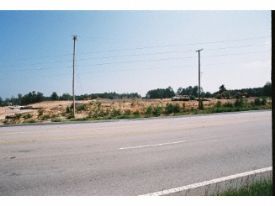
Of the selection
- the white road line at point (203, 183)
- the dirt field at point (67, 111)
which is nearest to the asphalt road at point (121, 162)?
the white road line at point (203, 183)

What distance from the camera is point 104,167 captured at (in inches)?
275

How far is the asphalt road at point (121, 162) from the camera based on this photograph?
569 centimetres

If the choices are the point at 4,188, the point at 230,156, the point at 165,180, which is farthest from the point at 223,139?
the point at 4,188

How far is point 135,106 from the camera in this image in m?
56.5

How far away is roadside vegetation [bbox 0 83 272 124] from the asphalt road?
551 inches

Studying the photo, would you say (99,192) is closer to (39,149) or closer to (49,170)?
(49,170)

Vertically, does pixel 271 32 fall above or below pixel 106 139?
above

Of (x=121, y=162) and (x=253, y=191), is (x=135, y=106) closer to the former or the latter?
(x=121, y=162)

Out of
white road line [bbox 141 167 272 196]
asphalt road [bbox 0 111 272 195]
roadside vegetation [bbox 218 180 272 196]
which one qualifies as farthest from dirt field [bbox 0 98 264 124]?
roadside vegetation [bbox 218 180 272 196]

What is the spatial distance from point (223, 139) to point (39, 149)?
5765 millimetres

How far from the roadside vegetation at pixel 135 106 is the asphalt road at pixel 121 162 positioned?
14.0 metres

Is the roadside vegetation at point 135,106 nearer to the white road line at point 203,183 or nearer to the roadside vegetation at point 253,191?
the white road line at point 203,183

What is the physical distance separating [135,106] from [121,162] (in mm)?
49017

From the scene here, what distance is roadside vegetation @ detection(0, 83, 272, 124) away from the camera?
100 feet
